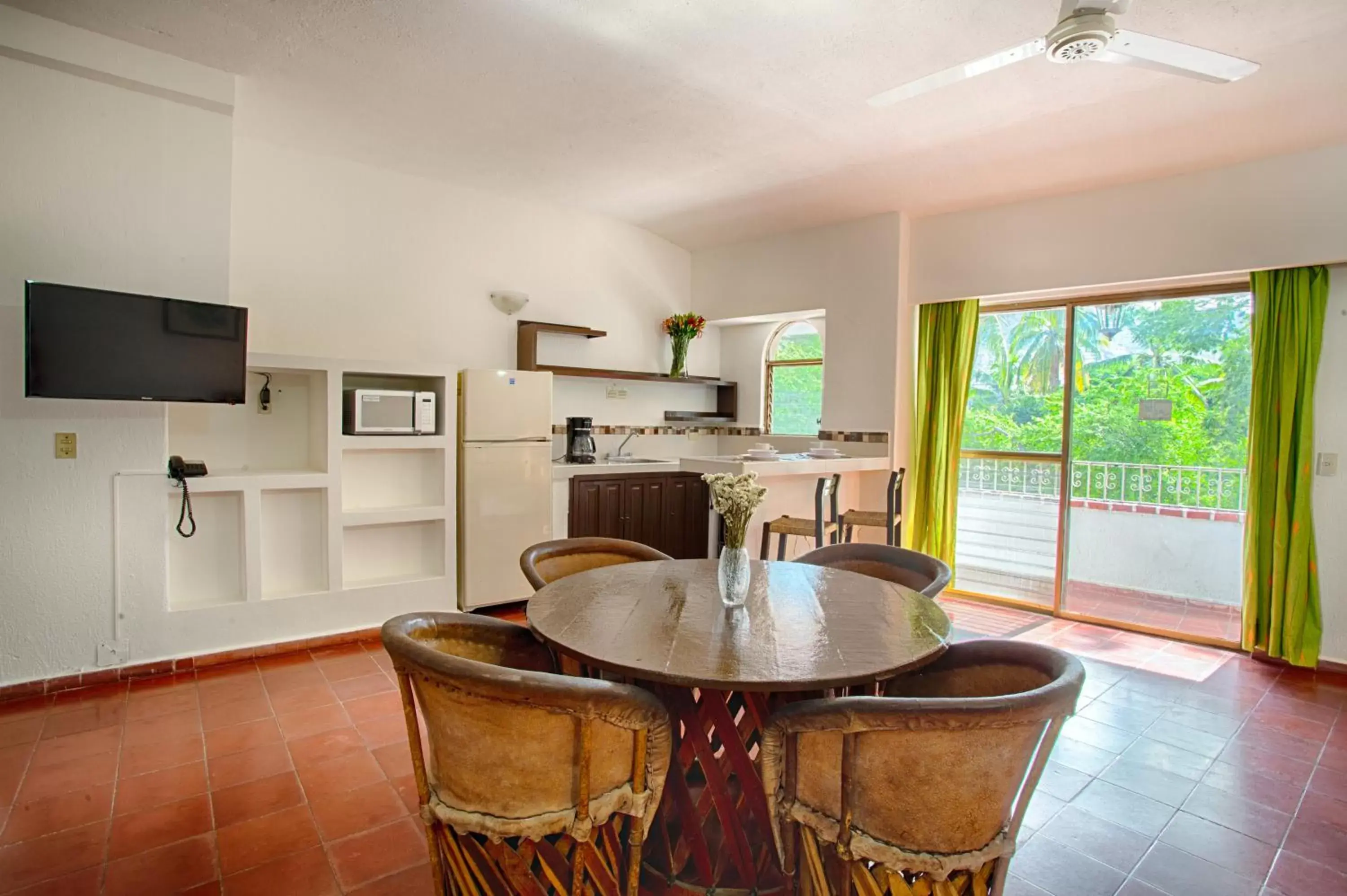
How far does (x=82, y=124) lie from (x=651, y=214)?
3558 mm

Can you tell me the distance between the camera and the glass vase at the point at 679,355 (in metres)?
6.07

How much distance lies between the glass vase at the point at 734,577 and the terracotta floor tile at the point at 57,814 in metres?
2.16

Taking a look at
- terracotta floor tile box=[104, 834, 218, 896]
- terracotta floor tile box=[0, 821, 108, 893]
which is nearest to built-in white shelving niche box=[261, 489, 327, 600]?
terracotta floor tile box=[0, 821, 108, 893]

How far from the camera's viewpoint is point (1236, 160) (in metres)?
3.78

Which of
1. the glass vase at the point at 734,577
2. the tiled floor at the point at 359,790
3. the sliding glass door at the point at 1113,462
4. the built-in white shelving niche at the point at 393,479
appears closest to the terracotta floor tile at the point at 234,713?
the tiled floor at the point at 359,790

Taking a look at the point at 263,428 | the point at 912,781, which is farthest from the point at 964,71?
the point at 263,428

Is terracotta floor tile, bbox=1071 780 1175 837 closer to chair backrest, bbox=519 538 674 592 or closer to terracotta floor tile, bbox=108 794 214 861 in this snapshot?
chair backrest, bbox=519 538 674 592

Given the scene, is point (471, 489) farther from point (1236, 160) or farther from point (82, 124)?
point (1236, 160)

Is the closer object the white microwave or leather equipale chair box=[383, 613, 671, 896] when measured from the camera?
leather equipale chair box=[383, 613, 671, 896]

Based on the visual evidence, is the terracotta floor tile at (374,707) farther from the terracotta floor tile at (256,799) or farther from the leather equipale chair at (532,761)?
the leather equipale chair at (532,761)

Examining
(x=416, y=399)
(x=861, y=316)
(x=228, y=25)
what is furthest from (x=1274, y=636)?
(x=228, y=25)

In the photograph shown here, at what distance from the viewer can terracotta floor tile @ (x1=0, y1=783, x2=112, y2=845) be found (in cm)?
212

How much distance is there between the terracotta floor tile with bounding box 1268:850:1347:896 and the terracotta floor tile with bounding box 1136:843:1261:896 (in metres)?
0.07

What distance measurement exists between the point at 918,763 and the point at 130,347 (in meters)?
3.59
